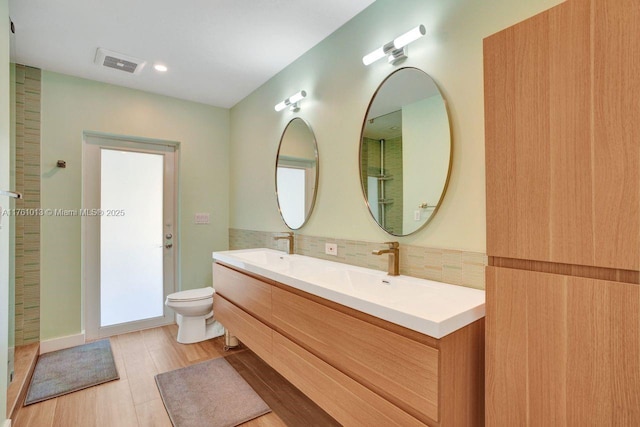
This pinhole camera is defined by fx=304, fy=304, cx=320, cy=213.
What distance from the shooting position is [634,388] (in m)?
0.70

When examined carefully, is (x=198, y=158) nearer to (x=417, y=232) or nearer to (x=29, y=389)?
(x=29, y=389)

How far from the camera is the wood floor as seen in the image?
1.87 metres

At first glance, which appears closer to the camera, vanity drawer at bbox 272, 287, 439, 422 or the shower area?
vanity drawer at bbox 272, 287, 439, 422

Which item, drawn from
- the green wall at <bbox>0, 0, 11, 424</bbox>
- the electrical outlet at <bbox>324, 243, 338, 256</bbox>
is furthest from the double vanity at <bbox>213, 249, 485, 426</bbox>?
the green wall at <bbox>0, 0, 11, 424</bbox>

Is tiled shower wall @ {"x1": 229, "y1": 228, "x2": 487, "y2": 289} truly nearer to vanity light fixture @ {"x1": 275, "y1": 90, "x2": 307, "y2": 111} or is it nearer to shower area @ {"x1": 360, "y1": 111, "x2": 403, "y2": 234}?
shower area @ {"x1": 360, "y1": 111, "x2": 403, "y2": 234}

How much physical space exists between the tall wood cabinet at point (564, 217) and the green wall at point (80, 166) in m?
3.37

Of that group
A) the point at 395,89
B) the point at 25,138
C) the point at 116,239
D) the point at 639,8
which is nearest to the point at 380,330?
the point at 639,8

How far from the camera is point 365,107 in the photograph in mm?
1970

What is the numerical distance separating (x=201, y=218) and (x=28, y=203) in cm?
153

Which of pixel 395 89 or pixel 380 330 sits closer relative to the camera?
pixel 380 330

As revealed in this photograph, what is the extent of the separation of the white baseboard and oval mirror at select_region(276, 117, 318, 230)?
91.7 inches

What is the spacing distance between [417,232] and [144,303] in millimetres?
3166

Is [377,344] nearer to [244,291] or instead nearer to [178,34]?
[244,291]

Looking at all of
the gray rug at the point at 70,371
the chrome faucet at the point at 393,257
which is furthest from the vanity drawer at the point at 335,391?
the gray rug at the point at 70,371
